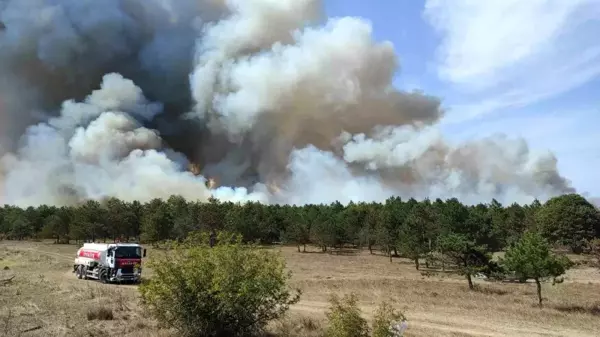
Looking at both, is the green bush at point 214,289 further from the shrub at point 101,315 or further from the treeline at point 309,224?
the treeline at point 309,224

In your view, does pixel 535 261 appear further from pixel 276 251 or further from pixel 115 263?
pixel 115 263

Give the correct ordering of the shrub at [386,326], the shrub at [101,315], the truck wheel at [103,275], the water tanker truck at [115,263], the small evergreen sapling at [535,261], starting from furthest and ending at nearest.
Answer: the truck wheel at [103,275]
the water tanker truck at [115,263]
the small evergreen sapling at [535,261]
the shrub at [101,315]
the shrub at [386,326]

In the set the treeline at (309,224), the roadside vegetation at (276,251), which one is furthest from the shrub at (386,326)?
the treeline at (309,224)

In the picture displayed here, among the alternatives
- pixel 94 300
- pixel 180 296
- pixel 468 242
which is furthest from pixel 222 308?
pixel 468 242

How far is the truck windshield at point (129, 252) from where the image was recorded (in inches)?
1816

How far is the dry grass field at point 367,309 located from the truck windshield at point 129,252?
6.10 meters

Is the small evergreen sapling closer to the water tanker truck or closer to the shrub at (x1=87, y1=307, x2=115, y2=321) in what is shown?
the shrub at (x1=87, y1=307, x2=115, y2=321)

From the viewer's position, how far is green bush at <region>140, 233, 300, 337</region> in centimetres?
1930

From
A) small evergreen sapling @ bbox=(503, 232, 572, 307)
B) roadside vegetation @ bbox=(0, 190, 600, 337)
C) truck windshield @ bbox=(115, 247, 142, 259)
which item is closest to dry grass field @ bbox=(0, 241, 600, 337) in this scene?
roadside vegetation @ bbox=(0, 190, 600, 337)

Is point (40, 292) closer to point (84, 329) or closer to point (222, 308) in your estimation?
point (84, 329)

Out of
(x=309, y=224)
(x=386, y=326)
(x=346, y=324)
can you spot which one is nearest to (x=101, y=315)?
(x=346, y=324)

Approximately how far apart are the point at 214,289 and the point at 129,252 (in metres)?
30.7

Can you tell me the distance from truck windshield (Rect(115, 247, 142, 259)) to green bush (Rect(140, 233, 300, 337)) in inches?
1099

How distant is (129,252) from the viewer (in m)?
46.4
